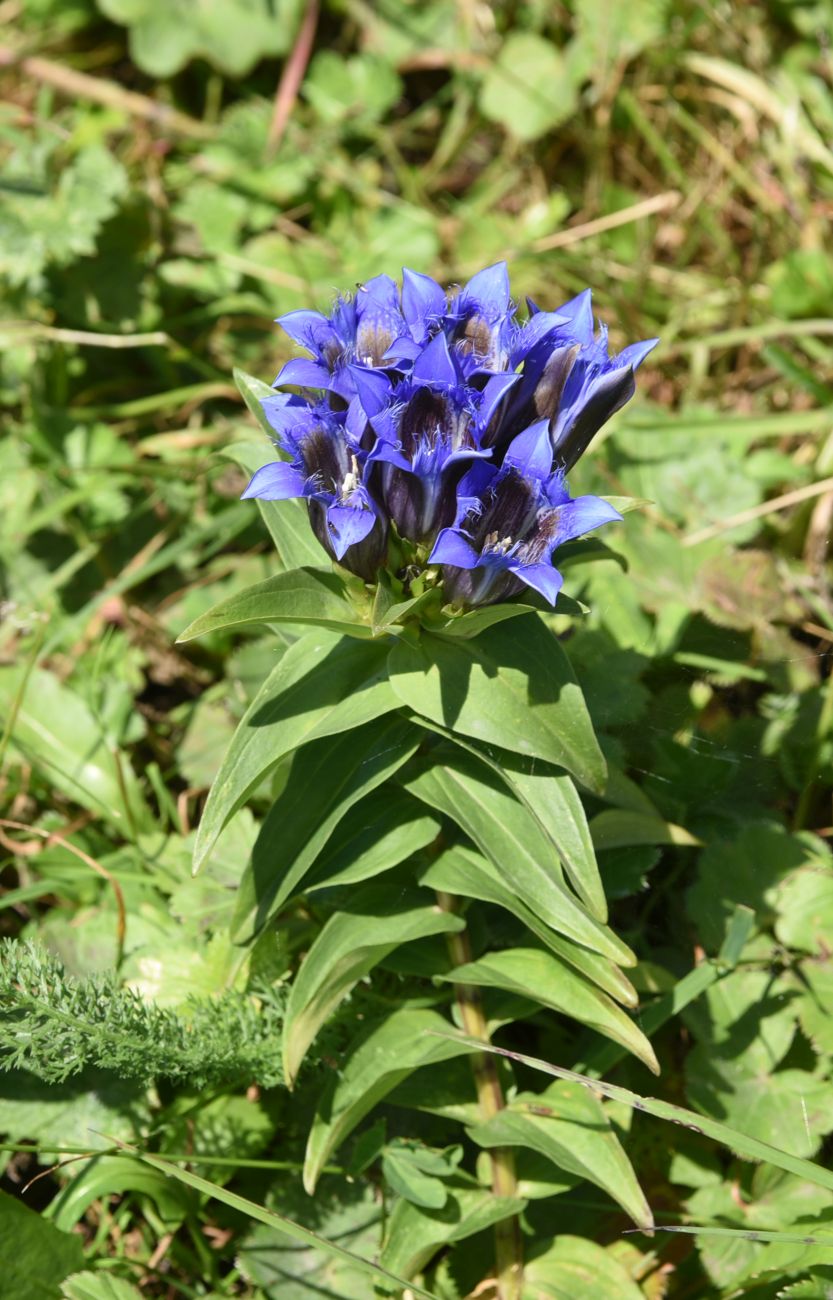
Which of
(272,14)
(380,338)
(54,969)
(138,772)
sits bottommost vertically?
(138,772)

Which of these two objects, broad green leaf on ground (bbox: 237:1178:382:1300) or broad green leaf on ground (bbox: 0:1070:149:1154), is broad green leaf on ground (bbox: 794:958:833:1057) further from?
broad green leaf on ground (bbox: 0:1070:149:1154)

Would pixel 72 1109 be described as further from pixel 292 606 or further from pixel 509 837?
pixel 292 606

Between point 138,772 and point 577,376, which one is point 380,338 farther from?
point 138,772

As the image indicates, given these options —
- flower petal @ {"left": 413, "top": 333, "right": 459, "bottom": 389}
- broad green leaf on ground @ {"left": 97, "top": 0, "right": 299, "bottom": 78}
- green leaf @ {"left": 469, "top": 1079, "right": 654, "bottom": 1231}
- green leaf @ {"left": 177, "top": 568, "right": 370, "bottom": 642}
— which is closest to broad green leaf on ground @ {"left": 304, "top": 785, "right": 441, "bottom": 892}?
green leaf @ {"left": 177, "top": 568, "right": 370, "bottom": 642}

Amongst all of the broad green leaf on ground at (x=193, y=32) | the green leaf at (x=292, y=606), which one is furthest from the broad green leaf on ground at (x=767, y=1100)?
the broad green leaf on ground at (x=193, y=32)

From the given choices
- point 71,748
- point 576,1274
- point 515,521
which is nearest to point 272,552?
point 71,748

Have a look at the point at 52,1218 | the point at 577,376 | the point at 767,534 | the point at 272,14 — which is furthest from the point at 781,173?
the point at 52,1218
